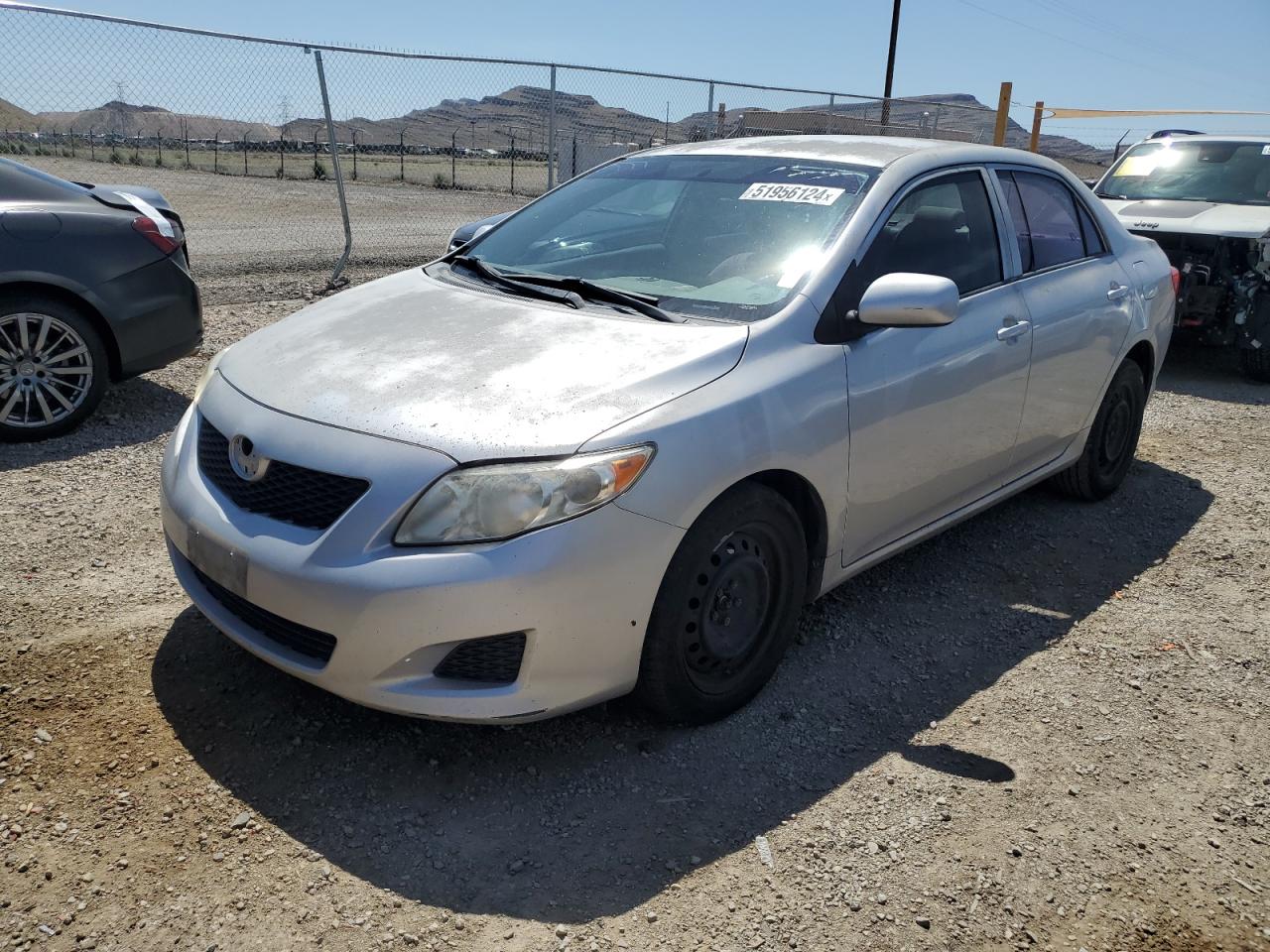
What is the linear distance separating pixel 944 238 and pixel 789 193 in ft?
2.13

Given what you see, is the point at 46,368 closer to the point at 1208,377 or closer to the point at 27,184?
the point at 27,184

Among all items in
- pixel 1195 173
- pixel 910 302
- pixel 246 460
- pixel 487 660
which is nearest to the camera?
pixel 487 660

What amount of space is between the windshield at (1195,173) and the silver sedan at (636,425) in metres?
5.24

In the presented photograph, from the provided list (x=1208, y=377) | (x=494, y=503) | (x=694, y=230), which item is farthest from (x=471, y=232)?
(x=1208, y=377)

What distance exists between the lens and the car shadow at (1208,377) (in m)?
7.86

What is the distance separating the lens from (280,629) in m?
2.81

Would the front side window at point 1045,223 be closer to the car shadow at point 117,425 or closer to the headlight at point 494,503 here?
the headlight at point 494,503

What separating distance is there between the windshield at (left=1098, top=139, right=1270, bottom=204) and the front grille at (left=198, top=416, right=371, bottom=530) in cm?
840

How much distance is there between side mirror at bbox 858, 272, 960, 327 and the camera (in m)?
3.22

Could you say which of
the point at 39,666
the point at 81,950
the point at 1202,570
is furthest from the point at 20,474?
the point at 1202,570

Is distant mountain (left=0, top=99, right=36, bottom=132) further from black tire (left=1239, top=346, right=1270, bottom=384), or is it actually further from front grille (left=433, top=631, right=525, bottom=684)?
black tire (left=1239, top=346, right=1270, bottom=384)

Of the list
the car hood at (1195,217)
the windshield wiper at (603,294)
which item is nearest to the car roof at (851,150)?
the windshield wiper at (603,294)

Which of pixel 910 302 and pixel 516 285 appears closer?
pixel 910 302

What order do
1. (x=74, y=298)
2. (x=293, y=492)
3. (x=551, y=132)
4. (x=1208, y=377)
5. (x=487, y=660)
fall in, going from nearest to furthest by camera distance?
(x=487, y=660)
(x=293, y=492)
(x=74, y=298)
(x=1208, y=377)
(x=551, y=132)
